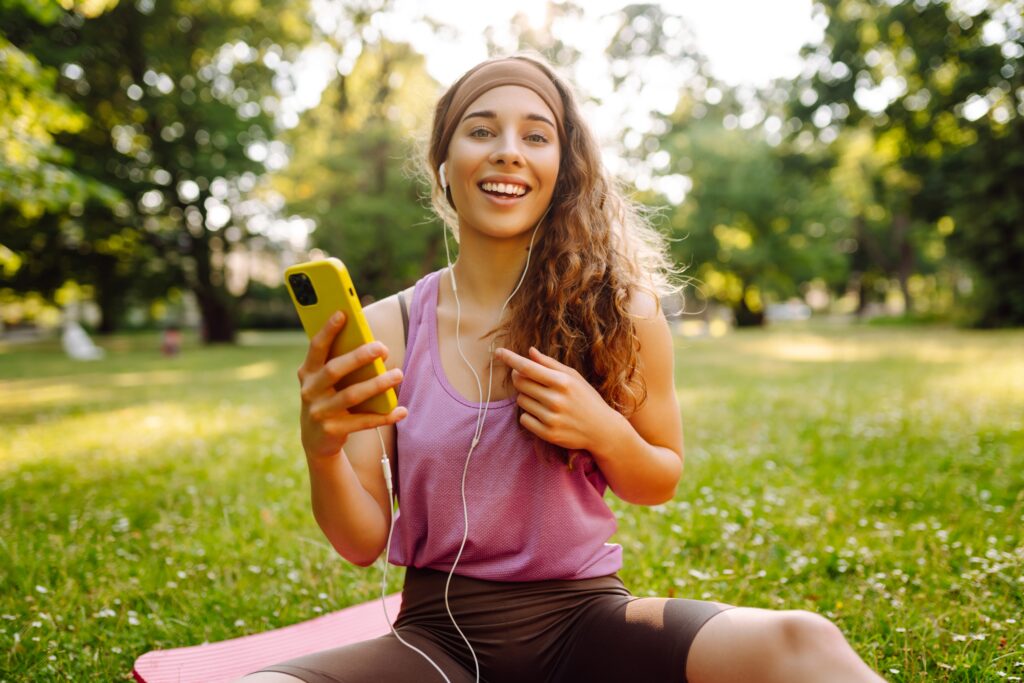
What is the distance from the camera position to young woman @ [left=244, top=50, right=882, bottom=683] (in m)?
1.85

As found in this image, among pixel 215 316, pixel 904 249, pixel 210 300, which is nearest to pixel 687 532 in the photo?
pixel 210 300

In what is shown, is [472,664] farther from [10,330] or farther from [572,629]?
[10,330]

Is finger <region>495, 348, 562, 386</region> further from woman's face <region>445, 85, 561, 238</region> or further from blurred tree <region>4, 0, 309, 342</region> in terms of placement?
blurred tree <region>4, 0, 309, 342</region>

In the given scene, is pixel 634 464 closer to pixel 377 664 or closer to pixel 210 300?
pixel 377 664

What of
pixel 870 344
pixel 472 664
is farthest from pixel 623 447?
pixel 870 344

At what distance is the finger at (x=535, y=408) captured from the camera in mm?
1851

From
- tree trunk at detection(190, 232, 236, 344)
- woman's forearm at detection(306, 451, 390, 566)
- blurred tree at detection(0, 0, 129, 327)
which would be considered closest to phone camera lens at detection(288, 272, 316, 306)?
woman's forearm at detection(306, 451, 390, 566)

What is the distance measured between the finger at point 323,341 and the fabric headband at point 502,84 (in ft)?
2.80

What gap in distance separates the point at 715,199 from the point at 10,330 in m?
51.6

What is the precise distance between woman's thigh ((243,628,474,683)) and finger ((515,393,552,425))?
2.36ft

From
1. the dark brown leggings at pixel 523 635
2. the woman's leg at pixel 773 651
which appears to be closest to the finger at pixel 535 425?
the dark brown leggings at pixel 523 635

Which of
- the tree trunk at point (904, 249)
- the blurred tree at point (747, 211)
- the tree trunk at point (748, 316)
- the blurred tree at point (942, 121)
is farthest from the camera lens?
the tree trunk at point (904, 249)

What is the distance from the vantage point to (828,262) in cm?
4416

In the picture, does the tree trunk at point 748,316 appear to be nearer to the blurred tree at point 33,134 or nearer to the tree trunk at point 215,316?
the tree trunk at point 215,316
